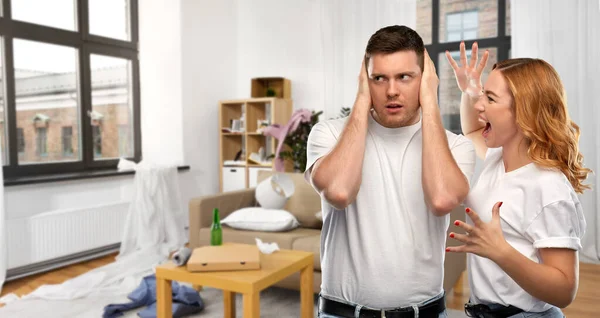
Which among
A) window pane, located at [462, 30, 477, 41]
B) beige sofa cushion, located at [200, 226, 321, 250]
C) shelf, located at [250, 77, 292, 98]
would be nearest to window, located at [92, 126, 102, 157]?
shelf, located at [250, 77, 292, 98]

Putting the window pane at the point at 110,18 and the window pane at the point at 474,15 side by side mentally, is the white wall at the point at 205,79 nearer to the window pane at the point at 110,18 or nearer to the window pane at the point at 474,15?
the window pane at the point at 110,18

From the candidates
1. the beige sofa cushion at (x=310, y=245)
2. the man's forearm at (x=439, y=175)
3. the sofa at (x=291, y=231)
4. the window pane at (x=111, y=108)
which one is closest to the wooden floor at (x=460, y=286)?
the sofa at (x=291, y=231)

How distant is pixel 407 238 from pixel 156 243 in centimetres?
362

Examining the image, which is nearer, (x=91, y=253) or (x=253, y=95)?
(x=91, y=253)

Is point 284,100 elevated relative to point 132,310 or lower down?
elevated

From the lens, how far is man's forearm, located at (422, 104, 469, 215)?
1020 millimetres

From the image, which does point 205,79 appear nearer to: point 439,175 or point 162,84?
point 162,84

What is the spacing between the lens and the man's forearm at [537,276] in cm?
94

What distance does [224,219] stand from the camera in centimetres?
338

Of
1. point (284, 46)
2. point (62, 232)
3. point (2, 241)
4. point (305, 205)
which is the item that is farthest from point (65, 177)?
point (284, 46)

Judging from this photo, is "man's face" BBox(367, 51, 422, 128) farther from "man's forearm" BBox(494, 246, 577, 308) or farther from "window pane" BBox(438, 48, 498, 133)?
"window pane" BBox(438, 48, 498, 133)

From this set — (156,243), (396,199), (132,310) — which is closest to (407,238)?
(396,199)

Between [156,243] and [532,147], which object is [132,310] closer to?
[156,243]

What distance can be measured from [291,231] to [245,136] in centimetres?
233
